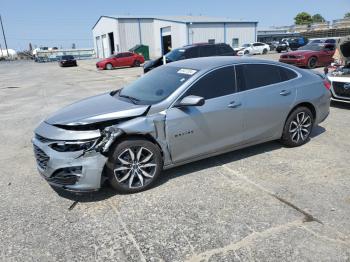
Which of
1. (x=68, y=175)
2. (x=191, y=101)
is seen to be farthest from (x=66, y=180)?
(x=191, y=101)

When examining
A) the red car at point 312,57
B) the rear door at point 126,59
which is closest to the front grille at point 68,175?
the red car at point 312,57

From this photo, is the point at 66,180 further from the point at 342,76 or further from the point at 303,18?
the point at 303,18

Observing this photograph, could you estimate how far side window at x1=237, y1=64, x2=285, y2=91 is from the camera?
4.83m

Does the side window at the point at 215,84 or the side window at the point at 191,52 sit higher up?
the side window at the point at 215,84

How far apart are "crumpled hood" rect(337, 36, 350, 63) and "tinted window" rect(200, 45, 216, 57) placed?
778cm

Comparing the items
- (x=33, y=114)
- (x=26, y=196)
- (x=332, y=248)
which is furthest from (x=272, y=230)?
(x=33, y=114)

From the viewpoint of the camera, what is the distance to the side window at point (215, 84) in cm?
443

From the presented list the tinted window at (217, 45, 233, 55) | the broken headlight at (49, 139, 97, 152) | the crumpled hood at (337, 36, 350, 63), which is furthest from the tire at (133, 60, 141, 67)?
the broken headlight at (49, 139, 97, 152)

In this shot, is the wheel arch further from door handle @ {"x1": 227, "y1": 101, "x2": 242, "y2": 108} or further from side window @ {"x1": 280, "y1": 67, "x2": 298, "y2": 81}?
door handle @ {"x1": 227, "y1": 101, "x2": 242, "y2": 108}

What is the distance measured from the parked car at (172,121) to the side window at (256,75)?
2cm

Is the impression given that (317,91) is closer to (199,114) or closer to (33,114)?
(199,114)

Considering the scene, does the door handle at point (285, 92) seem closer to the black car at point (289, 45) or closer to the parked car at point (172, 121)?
the parked car at point (172, 121)

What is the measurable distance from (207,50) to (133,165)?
12.9 meters

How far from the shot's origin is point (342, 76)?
805 cm
